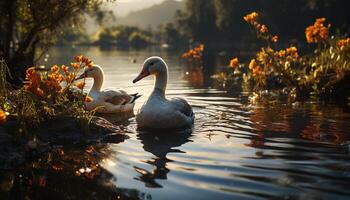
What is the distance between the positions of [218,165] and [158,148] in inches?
60.6

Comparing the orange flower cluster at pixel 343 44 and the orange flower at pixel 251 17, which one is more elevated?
the orange flower at pixel 251 17

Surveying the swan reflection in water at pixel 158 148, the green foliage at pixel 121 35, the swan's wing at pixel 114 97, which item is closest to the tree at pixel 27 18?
the swan's wing at pixel 114 97

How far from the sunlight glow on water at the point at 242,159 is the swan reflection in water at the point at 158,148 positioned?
0.04 ft

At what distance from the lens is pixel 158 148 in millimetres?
8125

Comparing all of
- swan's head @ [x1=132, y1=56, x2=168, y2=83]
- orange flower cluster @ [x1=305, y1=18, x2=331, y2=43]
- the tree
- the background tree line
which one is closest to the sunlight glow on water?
swan's head @ [x1=132, y1=56, x2=168, y2=83]

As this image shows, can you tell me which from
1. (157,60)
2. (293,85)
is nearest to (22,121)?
(157,60)

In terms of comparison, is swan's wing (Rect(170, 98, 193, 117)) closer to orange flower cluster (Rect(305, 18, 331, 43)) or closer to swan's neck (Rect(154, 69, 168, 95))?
swan's neck (Rect(154, 69, 168, 95))

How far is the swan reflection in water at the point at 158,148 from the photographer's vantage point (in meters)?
6.36

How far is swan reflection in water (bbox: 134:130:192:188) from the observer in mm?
6363

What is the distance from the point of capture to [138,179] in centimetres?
628

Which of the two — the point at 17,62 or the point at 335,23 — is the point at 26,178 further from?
the point at 335,23

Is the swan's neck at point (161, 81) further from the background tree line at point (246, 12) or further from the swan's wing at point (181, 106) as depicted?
the background tree line at point (246, 12)

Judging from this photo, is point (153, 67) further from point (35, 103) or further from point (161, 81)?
point (35, 103)

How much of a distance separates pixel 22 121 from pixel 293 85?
10.2m
